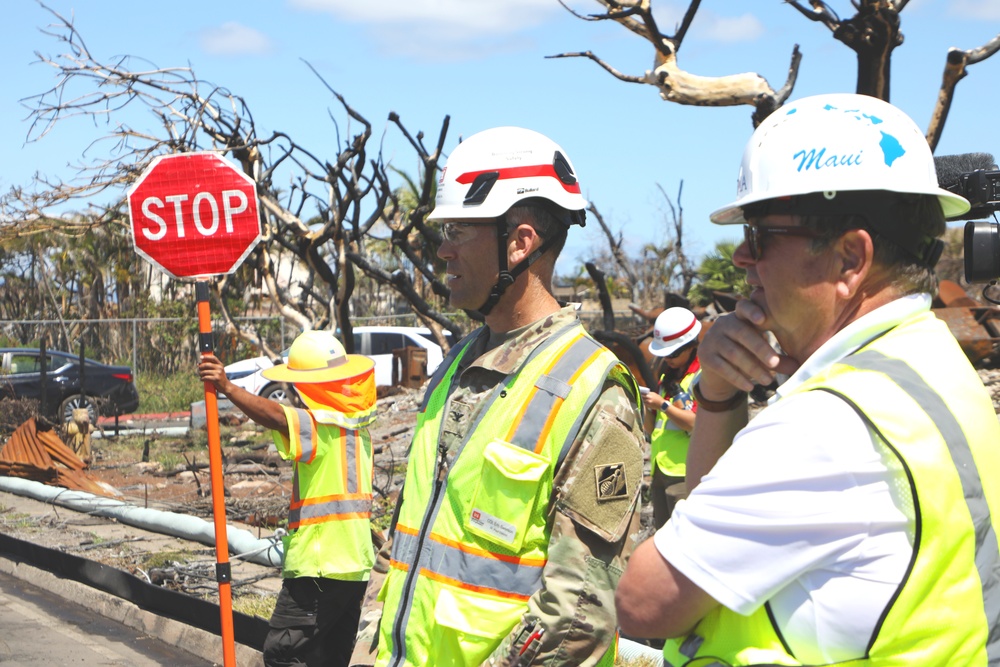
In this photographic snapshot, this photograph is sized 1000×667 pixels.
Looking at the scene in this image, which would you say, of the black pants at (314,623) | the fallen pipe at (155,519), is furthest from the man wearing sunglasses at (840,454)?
the fallen pipe at (155,519)

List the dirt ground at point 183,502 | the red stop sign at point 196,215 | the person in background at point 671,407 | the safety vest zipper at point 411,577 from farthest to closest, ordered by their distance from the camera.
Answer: the dirt ground at point 183,502
the person in background at point 671,407
the red stop sign at point 196,215
the safety vest zipper at point 411,577

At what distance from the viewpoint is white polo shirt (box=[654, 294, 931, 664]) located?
4.96 feet

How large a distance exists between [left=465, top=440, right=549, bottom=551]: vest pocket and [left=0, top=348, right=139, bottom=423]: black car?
18112 mm

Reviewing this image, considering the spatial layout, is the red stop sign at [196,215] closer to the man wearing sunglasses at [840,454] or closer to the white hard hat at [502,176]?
the white hard hat at [502,176]

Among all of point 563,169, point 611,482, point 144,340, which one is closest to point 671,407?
point 563,169

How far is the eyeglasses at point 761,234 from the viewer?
69.6 inches

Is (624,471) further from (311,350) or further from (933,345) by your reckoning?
(311,350)

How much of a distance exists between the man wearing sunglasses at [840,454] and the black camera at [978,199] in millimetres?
678

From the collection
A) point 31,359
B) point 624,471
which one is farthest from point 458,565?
point 31,359

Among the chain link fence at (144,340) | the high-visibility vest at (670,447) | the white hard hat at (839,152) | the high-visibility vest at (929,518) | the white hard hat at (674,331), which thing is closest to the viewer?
the high-visibility vest at (929,518)

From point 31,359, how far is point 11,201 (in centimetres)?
833

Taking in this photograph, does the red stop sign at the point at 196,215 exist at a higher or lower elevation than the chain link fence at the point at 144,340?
higher

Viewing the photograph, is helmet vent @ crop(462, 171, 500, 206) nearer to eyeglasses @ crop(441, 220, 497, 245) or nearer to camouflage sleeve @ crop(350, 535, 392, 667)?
eyeglasses @ crop(441, 220, 497, 245)

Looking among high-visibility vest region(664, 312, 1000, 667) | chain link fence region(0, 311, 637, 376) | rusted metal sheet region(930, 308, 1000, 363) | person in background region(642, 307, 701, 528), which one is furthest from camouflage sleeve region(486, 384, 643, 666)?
chain link fence region(0, 311, 637, 376)
